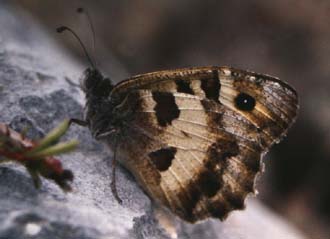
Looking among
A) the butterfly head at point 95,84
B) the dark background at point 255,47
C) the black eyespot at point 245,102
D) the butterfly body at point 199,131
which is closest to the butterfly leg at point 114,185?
the butterfly body at point 199,131

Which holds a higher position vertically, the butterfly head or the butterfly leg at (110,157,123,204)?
the butterfly head

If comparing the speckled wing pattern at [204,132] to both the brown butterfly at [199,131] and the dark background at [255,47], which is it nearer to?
the brown butterfly at [199,131]

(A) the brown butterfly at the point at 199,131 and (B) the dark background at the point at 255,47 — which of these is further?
(B) the dark background at the point at 255,47

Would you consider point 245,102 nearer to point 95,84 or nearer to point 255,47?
point 95,84

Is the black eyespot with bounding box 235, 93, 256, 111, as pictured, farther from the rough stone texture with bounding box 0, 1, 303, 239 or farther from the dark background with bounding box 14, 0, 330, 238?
the dark background with bounding box 14, 0, 330, 238

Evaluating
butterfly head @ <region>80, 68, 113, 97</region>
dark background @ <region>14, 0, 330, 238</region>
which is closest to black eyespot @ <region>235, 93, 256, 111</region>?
butterfly head @ <region>80, 68, 113, 97</region>

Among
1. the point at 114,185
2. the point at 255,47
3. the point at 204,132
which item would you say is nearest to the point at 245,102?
the point at 204,132

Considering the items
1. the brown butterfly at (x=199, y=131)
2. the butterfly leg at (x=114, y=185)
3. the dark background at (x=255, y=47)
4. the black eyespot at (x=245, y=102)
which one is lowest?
the butterfly leg at (x=114, y=185)
